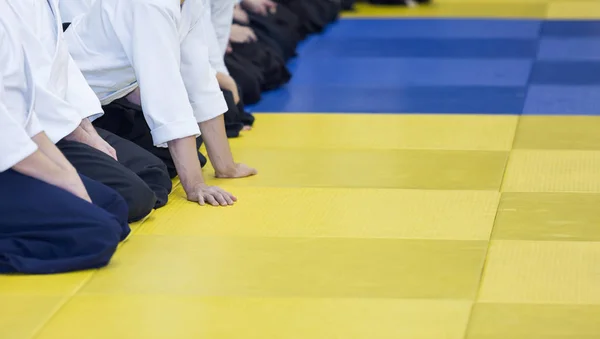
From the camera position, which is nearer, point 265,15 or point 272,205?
point 272,205

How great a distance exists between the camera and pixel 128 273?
13.1 feet

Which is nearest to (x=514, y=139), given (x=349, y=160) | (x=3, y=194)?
(x=349, y=160)

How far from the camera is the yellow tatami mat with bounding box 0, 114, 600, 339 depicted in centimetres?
351

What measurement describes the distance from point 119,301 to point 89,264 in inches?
13.8

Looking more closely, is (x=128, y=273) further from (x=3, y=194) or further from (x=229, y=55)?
(x=229, y=55)

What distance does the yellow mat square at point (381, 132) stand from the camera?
5.99m

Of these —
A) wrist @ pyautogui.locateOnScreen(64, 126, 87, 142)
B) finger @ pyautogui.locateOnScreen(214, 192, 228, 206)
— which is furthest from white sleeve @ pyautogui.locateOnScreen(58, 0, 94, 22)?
finger @ pyautogui.locateOnScreen(214, 192, 228, 206)

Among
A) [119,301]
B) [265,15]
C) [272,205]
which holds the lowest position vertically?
[265,15]

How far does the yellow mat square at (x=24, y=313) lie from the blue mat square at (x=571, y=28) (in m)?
6.89

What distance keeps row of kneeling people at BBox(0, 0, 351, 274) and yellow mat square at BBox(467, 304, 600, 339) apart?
143 cm

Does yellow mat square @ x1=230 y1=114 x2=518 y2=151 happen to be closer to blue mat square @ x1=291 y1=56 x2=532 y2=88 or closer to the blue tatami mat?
the blue tatami mat

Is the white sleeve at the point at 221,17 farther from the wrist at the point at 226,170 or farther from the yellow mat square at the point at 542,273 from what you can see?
the yellow mat square at the point at 542,273

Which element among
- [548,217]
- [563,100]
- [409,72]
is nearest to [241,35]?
[409,72]

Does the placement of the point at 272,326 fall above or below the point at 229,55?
above
